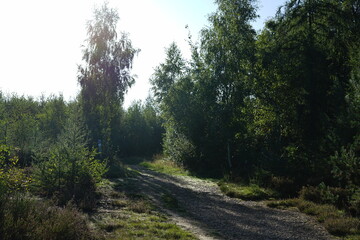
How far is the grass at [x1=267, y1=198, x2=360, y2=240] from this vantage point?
924 cm

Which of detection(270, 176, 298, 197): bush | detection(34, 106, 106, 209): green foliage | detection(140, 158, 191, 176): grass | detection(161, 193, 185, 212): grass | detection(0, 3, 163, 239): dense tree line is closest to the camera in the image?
detection(0, 3, 163, 239): dense tree line

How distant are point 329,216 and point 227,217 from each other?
338cm

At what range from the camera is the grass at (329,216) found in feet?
30.3

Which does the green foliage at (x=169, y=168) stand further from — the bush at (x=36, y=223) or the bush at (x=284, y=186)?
the bush at (x=36, y=223)

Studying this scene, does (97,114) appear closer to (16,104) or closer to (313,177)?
(16,104)

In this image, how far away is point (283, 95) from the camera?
16875mm

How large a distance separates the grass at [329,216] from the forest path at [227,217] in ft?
0.99

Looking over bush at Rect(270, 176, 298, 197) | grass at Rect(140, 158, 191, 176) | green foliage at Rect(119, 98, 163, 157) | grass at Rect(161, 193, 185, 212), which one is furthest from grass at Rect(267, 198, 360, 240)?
green foliage at Rect(119, 98, 163, 157)

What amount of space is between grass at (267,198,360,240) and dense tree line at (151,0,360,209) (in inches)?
42.8

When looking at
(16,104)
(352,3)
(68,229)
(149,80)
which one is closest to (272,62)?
(352,3)

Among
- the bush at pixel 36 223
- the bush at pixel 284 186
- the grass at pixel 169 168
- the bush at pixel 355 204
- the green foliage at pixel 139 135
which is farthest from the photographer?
the green foliage at pixel 139 135

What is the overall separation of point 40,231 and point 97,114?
20.4 m

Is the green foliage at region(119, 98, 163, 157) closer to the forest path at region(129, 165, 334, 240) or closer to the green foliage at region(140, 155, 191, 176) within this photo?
the green foliage at region(140, 155, 191, 176)

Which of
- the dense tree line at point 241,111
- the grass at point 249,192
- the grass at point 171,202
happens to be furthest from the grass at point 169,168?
the grass at point 171,202
